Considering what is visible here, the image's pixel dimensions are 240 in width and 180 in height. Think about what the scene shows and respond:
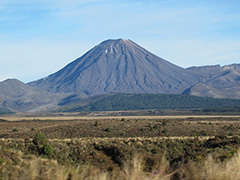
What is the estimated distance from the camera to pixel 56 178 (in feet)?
32.1

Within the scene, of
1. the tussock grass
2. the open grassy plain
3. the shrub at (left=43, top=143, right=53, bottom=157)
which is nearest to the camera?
the tussock grass

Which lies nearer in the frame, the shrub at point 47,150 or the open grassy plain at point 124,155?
the open grassy plain at point 124,155

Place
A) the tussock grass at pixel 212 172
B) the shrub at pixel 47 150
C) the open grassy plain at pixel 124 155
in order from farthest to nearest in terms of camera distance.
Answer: the shrub at pixel 47 150 → the open grassy plain at pixel 124 155 → the tussock grass at pixel 212 172

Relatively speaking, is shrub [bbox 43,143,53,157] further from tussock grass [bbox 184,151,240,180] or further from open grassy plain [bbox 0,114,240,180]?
tussock grass [bbox 184,151,240,180]

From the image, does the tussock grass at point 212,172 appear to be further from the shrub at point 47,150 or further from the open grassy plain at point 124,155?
the shrub at point 47,150

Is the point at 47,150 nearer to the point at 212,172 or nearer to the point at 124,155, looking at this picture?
the point at 124,155

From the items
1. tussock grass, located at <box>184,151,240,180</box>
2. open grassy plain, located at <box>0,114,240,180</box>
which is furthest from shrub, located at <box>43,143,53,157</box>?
tussock grass, located at <box>184,151,240,180</box>

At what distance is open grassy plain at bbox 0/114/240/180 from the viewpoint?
10.5 metres

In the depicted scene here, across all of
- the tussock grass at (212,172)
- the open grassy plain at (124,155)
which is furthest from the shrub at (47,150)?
the tussock grass at (212,172)

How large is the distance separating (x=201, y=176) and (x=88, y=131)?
4483 centimetres

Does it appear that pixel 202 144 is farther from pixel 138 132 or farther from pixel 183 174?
pixel 138 132

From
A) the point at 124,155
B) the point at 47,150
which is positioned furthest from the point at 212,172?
the point at 47,150

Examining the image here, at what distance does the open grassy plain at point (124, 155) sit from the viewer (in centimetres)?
1051

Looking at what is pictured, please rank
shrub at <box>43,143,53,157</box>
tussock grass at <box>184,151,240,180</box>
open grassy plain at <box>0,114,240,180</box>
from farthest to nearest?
1. shrub at <box>43,143,53,157</box>
2. open grassy plain at <box>0,114,240,180</box>
3. tussock grass at <box>184,151,240,180</box>
